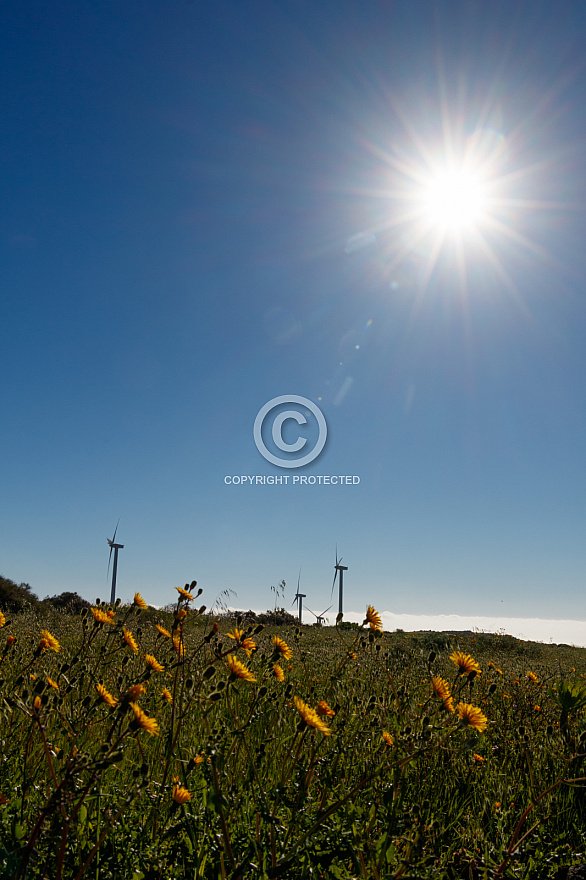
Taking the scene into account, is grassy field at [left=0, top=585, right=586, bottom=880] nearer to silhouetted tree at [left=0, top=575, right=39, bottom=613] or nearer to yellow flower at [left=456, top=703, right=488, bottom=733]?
yellow flower at [left=456, top=703, right=488, bottom=733]

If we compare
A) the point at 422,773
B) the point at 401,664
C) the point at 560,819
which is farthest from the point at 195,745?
the point at 401,664

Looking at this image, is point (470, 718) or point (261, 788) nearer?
point (261, 788)

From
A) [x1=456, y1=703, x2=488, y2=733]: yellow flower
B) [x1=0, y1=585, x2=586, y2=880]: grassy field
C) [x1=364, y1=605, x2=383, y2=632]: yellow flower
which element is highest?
[x1=364, y1=605, x2=383, y2=632]: yellow flower

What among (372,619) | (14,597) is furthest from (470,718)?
(14,597)

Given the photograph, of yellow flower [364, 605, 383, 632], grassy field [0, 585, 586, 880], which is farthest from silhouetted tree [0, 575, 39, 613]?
yellow flower [364, 605, 383, 632]

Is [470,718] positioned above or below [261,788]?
above

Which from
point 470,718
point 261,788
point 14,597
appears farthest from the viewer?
point 14,597

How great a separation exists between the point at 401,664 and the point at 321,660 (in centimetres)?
106

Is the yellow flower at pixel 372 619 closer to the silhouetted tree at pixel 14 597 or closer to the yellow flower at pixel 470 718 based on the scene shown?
the yellow flower at pixel 470 718

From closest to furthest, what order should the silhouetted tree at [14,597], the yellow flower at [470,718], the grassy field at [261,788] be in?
the grassy field at [261,788], the yellow flower at [470,718], the silhouetted tree at [14,597]

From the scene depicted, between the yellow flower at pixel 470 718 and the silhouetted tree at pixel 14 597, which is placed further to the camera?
the silhouetted tree at pixel 14 597

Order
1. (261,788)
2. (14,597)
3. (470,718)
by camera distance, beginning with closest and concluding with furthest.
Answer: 1. (261,788)
2. (470,718)
3. (14,597)

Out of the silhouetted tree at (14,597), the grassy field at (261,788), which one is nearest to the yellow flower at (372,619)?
the grassy field at (261,788)

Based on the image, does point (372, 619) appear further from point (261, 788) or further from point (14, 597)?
point (14, 597)
